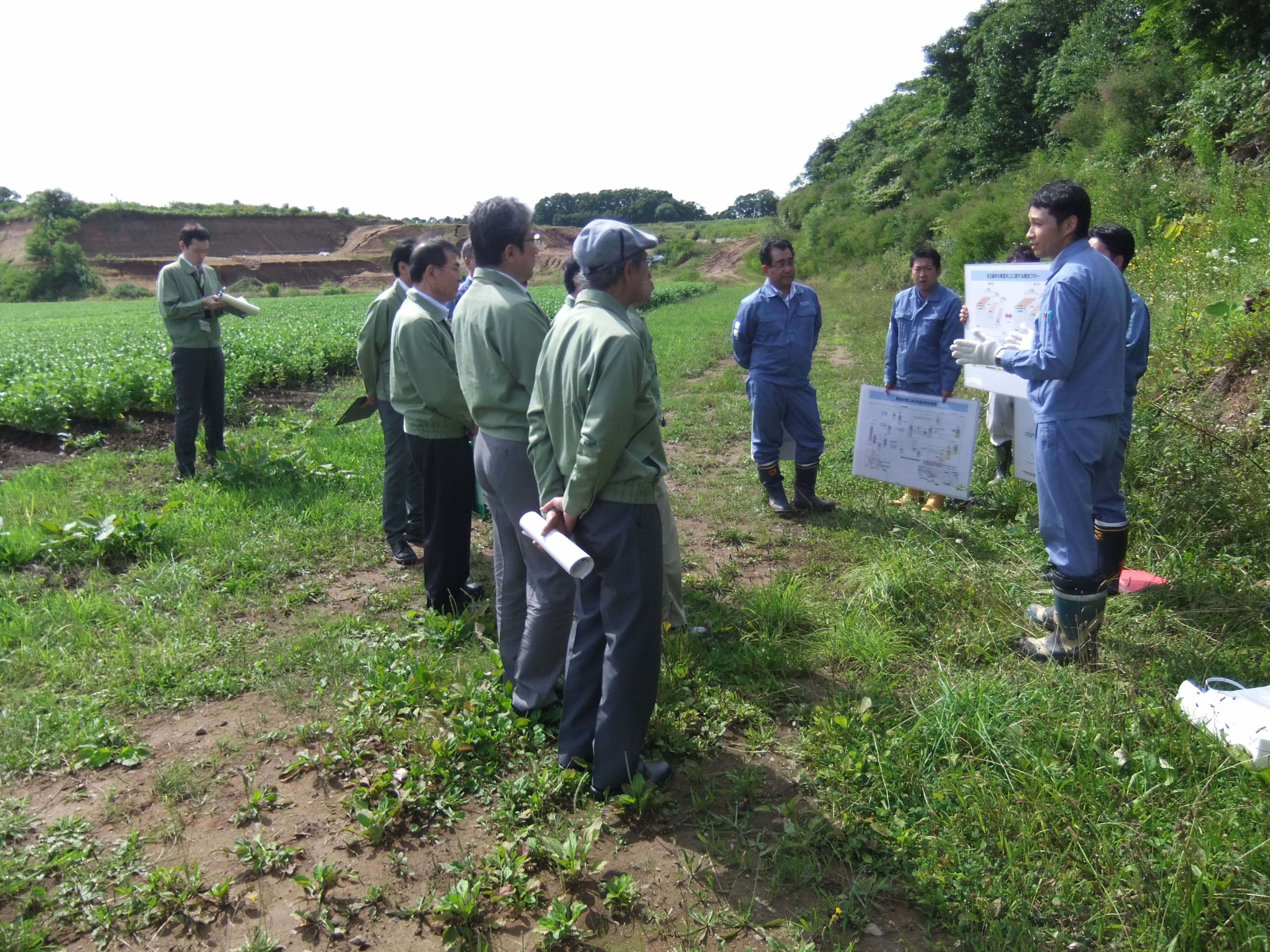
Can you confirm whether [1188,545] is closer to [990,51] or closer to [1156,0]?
[1156,0]

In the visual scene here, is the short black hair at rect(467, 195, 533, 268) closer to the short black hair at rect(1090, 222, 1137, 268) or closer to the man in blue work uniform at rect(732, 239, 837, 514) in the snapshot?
the man in blue work uniform at rect(732, 239, 837, 514)

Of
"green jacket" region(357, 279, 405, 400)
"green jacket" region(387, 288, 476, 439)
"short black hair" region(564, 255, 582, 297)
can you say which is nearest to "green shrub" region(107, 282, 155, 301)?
"green jacket" region(357, 279, 405, 400)

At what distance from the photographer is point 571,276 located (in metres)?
4.51

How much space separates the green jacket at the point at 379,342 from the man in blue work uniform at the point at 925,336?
11.7ft

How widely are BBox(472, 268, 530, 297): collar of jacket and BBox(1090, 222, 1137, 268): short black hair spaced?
347 centimetres

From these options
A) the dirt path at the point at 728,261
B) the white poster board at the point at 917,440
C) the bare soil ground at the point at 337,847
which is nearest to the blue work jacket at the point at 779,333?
the white poster board at the point at 917,440

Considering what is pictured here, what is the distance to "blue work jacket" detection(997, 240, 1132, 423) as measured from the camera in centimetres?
342

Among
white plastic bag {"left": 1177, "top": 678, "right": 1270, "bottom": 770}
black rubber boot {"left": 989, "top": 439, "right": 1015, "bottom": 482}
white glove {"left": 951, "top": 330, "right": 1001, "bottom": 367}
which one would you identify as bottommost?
white plastic bag {"left": 1177, "top": 678, "right": 1270, "bottom": 770}

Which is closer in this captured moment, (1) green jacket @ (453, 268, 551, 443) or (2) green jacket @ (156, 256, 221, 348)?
(1) green jacket @ (453, 268, 551, 443)

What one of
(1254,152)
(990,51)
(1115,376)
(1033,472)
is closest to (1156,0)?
(1254,152)

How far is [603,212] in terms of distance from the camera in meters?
99.4

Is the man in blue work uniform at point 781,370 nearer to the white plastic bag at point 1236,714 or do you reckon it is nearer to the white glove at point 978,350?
the white glove at point 978,350

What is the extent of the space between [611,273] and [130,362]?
1041cm

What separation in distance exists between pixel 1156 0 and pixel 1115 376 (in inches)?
666
